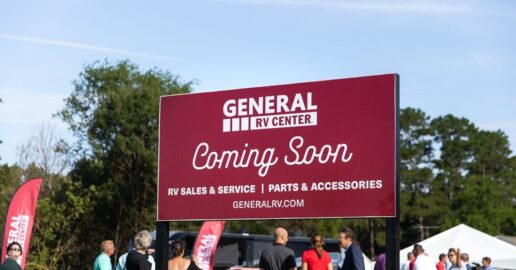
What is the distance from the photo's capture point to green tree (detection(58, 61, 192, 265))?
183ft

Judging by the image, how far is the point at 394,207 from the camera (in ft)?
42.2

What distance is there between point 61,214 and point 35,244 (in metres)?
5.14

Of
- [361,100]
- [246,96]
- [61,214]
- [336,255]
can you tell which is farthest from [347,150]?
[61,214]

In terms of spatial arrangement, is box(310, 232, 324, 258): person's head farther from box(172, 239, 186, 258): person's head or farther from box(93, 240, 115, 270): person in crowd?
box(93, 240, 115, 270): person in crowd

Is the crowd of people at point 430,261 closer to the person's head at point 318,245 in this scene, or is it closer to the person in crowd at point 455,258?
the person in crowd at point 455,258

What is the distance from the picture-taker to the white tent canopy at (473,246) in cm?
2783

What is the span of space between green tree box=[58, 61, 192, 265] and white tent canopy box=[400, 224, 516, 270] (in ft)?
94.7

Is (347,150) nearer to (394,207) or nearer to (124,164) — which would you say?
(394,207)

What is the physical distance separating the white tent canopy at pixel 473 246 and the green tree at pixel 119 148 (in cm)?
2888

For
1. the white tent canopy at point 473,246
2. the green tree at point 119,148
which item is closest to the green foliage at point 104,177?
the green tree at point 119,148

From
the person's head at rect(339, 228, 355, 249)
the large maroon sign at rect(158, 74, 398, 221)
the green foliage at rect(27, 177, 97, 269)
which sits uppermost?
the green foliage at rect(27, 177, 97, 269)

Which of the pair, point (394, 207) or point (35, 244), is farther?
point (35, 244)

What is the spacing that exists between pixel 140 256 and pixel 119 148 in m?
42.2

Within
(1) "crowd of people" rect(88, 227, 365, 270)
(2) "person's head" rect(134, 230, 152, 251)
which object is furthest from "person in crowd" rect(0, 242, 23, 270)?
(2) "person's head" rect(134, 230, 152, 251)
